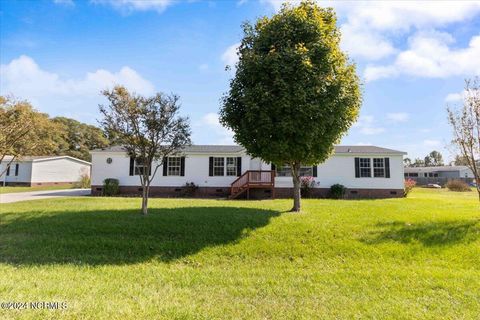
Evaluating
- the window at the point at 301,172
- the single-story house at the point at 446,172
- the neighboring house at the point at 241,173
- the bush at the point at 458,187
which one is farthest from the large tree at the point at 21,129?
the single-story house at the point at 446,172

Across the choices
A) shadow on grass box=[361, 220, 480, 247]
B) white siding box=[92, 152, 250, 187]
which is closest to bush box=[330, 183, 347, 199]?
white siding box=[92, 152, 250, 187]

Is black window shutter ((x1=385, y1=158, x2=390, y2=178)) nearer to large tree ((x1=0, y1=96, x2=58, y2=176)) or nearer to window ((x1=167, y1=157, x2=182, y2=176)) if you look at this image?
window ((x1=167, y1=157, x2=182, y2=176))

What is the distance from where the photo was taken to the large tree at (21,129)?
9656 mm

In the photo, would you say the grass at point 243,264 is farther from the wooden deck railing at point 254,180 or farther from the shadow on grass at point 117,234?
the wooden deck railing at point 254,180

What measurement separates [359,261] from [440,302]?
2.03 meters

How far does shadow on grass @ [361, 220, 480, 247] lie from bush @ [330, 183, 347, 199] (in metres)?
9.88

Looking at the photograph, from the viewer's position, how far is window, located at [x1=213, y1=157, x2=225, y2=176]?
20438mm

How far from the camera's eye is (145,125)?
10.1 metres

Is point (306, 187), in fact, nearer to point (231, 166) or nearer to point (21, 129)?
point (231, 166)

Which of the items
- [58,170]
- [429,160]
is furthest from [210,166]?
[429,160]

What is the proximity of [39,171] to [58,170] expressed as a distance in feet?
7.95

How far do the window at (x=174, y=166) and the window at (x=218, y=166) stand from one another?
2.49 metres

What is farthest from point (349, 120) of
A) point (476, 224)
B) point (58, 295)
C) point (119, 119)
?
point (58, 295)

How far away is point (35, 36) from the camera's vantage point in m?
9.24
